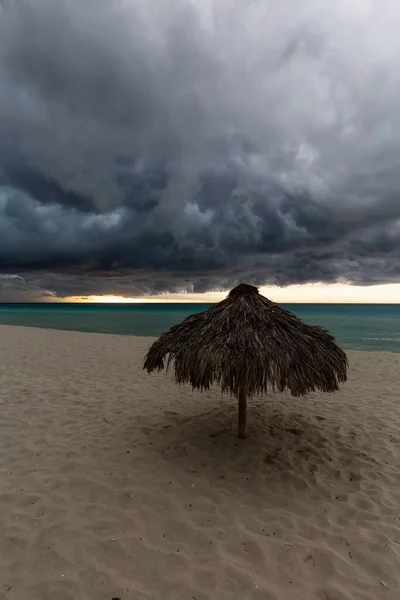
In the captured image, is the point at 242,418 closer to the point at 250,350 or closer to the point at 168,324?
the point at 250,350

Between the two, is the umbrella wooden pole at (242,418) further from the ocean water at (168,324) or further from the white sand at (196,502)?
the ocean water at (168,324)

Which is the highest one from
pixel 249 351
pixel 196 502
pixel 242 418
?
pixel 249 351

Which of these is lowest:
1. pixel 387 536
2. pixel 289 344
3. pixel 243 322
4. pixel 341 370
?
pixel 387 536

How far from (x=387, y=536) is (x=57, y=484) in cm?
402

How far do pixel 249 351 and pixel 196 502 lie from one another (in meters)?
1.99

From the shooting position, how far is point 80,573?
10.3ft

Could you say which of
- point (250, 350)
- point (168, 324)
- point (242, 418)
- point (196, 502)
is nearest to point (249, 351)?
Answer: point (250, 350)

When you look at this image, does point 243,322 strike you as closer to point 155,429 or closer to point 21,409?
point 155,429

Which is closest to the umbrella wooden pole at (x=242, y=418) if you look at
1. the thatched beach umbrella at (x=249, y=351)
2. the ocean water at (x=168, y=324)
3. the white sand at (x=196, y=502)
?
the thatched beach umbrella at (x=249, y=351)

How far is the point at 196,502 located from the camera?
4.17m

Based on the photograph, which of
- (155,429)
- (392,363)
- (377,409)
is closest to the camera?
(155,429)

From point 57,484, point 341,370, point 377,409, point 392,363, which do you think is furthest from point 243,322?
point 392,363

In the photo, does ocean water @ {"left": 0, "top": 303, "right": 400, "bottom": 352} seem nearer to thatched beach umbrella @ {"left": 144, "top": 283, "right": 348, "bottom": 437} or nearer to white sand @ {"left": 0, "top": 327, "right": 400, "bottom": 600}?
white sand @ {"left": 0, "top": 327, "right": 400, "bottom": 600}

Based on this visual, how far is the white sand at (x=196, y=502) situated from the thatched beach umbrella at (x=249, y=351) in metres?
1.18
